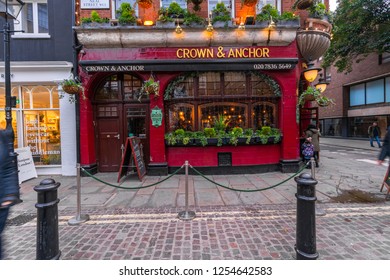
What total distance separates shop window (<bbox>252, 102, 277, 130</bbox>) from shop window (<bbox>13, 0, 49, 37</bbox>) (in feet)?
29.8

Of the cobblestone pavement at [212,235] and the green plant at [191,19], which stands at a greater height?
the green plant at [191,19]

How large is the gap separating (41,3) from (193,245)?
1073 centimetres

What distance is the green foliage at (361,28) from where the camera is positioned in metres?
13.8

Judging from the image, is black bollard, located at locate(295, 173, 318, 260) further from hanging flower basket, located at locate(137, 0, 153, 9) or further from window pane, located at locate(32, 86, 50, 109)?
window pane, located at locate(32, 86, 50, 109)

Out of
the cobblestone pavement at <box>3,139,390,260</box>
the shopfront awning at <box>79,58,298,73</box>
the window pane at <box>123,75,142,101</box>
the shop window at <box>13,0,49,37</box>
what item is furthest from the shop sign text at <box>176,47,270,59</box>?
the shop window at <box>13,0,49,37</box>

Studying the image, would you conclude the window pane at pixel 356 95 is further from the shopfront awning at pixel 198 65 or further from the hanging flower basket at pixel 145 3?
the hanging flower basket at pixel 145 3

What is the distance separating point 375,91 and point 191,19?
2098 cm

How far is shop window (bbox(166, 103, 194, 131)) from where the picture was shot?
8000mm

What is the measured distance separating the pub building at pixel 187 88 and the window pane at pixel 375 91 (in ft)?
52.8

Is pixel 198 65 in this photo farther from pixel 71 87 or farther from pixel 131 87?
pixel 71 87

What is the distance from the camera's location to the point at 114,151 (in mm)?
8219

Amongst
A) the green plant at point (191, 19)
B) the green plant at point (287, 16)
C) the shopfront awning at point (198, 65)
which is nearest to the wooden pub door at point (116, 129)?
the shopfront awning at point (198, 65)

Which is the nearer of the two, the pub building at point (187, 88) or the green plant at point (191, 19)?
the green plant at point (191, 19)

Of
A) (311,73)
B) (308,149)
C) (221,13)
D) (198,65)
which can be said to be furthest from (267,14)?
(308,149)
